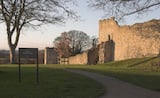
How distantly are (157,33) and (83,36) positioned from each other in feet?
221

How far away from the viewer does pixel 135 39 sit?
2111 inches

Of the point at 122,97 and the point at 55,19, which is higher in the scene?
the point at 55,19

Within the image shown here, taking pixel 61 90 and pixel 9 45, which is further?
pixel 9 45

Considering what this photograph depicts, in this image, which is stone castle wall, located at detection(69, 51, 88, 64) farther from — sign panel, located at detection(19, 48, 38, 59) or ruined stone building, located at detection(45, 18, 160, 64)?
sign panel, located at detection(19, 48, 38, 59)

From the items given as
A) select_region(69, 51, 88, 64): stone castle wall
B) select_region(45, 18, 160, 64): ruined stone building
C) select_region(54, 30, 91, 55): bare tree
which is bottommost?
select_region(69, 51, 88, 64): stone castle wall

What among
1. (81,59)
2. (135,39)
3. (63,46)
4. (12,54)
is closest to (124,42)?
(135,39)

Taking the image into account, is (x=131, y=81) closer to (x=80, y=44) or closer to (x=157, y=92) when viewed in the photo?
(x=157, y=92)

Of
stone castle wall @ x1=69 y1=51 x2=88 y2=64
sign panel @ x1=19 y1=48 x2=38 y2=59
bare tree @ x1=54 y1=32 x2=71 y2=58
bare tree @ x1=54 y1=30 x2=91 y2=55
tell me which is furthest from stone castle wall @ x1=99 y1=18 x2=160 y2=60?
bare tree @ x1=54 y1=30 x2=91 y2=55

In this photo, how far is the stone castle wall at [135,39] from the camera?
48.4 metres

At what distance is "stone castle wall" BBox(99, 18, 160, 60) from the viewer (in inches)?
1906

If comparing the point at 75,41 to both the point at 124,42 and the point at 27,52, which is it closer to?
the point at 124,42

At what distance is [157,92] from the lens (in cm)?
1753

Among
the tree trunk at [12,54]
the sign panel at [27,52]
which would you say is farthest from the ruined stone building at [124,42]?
the sign panel at [27,52]

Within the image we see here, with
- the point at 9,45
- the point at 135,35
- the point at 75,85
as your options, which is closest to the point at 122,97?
the point at 75,85
